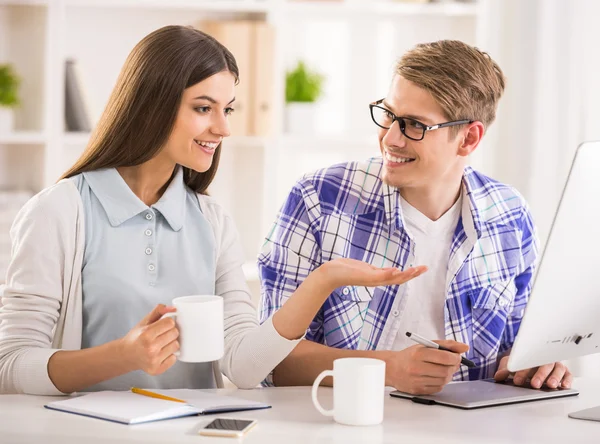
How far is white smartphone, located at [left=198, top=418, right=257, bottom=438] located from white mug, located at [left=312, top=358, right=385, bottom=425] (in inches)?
5.0

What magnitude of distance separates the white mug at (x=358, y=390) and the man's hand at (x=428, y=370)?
22 cm

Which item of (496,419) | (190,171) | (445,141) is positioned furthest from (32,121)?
(496,419)

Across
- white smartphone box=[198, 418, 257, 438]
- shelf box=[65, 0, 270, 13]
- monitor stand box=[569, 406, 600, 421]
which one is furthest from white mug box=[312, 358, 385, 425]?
shelf box=[65, 0, 270, 13]

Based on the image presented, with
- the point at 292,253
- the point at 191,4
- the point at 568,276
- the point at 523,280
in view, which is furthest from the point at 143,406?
the point at 191,4

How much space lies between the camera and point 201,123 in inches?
70.6

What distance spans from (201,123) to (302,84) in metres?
1.73

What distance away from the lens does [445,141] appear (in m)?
2.02

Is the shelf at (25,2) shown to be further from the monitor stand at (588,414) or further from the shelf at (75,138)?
the monitor stand at (588,414)

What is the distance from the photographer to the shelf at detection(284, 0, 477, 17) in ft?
11.2

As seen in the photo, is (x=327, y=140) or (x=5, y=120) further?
(x=327, y=140)

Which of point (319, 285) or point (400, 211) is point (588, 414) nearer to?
point (319, 285)

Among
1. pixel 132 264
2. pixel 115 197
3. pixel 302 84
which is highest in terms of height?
pixel 302 84

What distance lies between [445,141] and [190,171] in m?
0.60

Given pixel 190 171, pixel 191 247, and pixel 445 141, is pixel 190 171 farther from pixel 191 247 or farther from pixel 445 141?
pixel 445 141
